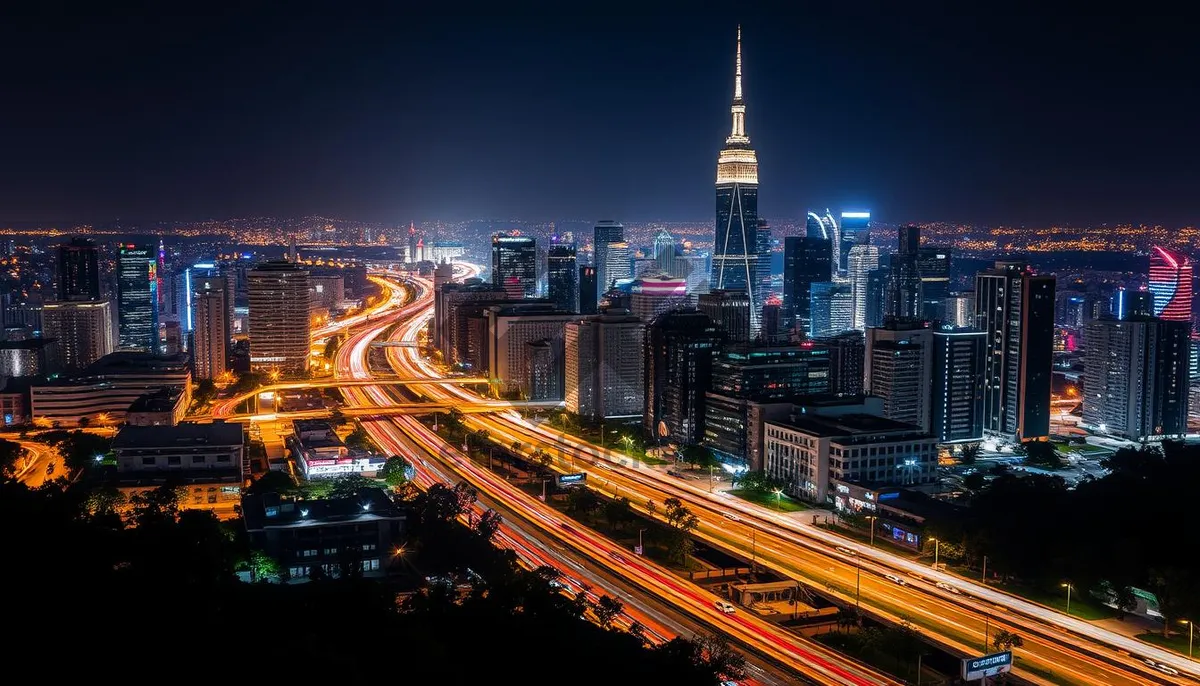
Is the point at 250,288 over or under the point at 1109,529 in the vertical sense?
over

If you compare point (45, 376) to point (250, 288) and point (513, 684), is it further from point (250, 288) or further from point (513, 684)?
point (513, 684)

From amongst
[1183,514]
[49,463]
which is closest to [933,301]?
[1183,514]

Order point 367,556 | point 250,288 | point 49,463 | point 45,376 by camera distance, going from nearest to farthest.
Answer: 1. point 367,556
2. point 49,463
3. point 45,376
4. point 250,288

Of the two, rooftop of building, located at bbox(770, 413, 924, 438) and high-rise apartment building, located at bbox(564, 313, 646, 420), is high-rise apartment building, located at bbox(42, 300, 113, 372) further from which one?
rooftop of building, located at bbox(770, 413, 924, 438)

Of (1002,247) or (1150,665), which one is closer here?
(1150,665)

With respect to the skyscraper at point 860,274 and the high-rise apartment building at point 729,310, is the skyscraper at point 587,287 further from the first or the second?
the high-rise apartment building at point 729,310

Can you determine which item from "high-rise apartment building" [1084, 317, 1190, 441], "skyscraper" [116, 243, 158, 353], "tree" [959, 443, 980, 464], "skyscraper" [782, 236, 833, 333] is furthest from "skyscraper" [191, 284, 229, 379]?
"high-rise apartment building" [1084, 317, 1190, 441]
